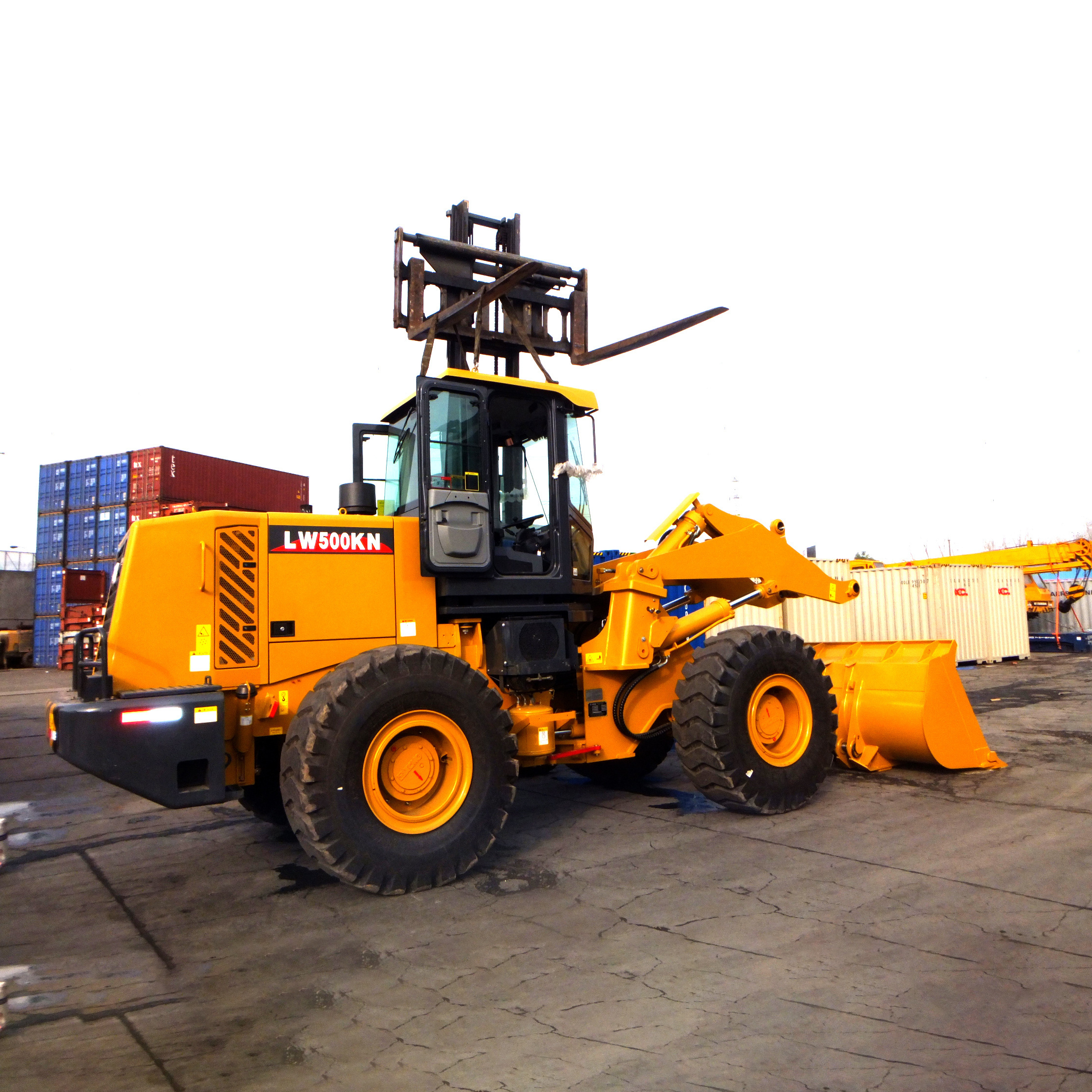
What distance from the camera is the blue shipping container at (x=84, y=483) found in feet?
84.3

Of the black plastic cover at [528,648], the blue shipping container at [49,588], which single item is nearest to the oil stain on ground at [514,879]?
the black plastic cover at [528,648]

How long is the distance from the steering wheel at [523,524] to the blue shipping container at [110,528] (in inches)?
866

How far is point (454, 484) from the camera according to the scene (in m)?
5.49

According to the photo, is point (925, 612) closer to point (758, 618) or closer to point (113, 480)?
point (758, 618)

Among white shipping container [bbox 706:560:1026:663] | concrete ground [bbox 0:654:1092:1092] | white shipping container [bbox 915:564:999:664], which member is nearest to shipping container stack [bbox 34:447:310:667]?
white shipping container [bbox 706:560:1026:663]

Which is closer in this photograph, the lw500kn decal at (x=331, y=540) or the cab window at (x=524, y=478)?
the lw500kn decal at (x=331, y=540)

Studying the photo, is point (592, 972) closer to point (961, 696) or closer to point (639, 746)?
point (639, 746)

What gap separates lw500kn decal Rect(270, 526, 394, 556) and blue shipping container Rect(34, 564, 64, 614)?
82.2ft

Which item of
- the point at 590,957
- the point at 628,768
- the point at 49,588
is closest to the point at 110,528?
the point at 49,588

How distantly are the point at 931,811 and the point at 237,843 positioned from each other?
16.5ft

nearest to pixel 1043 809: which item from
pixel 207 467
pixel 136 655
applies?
Answer: pixel 136 655

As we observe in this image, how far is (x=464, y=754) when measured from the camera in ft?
16.5

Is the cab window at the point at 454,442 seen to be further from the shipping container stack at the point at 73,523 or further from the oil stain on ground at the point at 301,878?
the shipping container stack at the point at 73,523

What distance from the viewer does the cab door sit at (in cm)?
535
